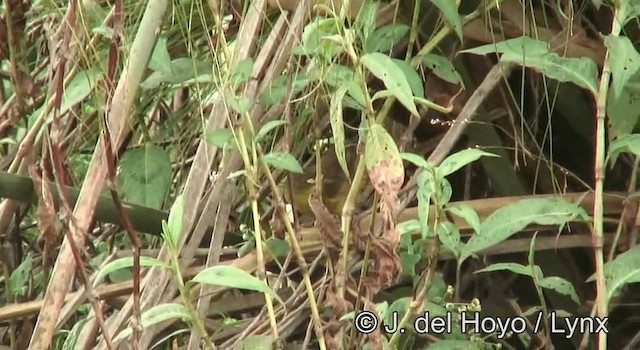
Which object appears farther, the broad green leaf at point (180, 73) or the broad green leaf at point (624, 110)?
the broad green leaf at point (180, 73)

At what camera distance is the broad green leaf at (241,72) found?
751 mm

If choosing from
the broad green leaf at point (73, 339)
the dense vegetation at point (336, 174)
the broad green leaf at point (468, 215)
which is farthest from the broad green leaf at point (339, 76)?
the broad green leaf at point (73, 339)

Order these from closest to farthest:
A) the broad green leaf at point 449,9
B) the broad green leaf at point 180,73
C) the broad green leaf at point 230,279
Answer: the broad green leaf at point 230,279 < the broad green leaf at point 449,9 < the broad green leaf at point 180,73

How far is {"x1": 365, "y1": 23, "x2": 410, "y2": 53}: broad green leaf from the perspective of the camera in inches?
32.7

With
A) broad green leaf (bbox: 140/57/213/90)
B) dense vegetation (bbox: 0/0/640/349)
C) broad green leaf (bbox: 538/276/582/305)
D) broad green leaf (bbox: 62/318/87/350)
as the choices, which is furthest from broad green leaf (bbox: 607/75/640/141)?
broad green leaf (bbox: 62/318/87/350)

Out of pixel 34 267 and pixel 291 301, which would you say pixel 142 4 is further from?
pixel 34 267

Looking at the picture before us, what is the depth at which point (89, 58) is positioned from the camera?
36.0 inches

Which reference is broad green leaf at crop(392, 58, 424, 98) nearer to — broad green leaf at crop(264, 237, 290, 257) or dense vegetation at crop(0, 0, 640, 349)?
dense vegetation at crop(0, 0, 640, 349)

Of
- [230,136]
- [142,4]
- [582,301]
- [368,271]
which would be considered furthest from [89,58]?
[582,301]

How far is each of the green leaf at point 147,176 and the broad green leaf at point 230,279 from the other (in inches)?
10.4

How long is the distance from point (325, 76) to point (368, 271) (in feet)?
0.52

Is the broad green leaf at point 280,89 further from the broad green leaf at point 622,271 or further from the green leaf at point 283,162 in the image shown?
the broad green leaf at point 622,271

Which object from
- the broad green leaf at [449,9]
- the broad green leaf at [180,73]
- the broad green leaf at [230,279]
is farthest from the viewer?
the broad green leaf at [180,73]

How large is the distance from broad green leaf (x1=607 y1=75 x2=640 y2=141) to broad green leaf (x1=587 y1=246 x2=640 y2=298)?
0.32ft
